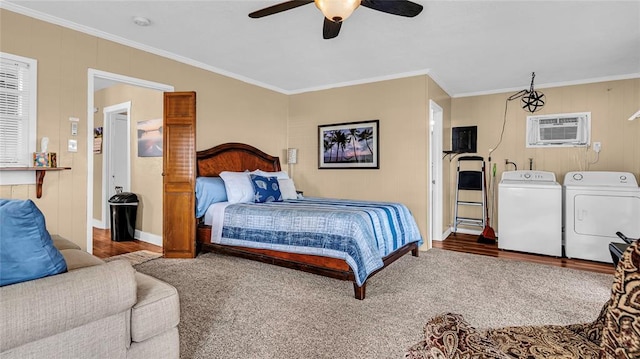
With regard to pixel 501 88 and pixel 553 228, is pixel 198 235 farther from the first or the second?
pixel 501 88

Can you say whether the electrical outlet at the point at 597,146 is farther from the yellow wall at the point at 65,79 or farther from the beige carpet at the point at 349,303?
the yellow wall at the point at 65,79

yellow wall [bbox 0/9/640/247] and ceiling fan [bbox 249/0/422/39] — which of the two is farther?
yellow wall [bbox 0/9/640/247]

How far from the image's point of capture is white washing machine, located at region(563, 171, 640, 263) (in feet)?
12.8

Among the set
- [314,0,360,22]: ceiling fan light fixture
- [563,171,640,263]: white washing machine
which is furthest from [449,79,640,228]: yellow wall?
[314,0,360,22]: ceiling fan light fixture

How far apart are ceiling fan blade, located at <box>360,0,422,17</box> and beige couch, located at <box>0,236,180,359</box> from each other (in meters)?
2.13

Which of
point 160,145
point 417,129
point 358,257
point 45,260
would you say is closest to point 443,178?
point 417,129

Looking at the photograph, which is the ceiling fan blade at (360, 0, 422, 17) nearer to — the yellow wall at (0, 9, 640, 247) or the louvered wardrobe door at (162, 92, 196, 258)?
the yellow wall at (0, 9, 640, 247)

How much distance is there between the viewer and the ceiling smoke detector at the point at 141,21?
120 inches

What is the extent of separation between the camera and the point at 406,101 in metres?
4.61

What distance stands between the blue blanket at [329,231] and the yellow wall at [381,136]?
1.00m

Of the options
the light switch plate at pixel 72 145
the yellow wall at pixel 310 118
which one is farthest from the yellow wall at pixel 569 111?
the light switch plate at pixel 72 145

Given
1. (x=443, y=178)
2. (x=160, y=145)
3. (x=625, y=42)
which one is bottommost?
(x=443, y=178)

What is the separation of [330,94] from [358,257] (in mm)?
3351

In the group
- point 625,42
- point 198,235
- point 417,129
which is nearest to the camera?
point 625,42
